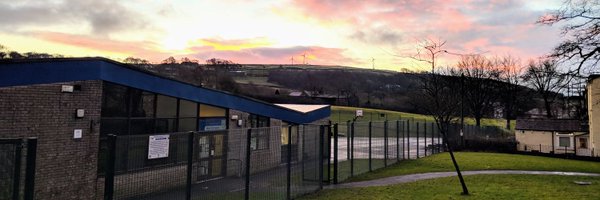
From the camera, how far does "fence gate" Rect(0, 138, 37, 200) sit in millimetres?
4453

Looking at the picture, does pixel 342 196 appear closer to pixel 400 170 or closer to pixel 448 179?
pixel 448 179

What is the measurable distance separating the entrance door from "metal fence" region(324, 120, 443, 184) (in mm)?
5880

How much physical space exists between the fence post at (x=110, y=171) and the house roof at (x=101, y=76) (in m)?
5.79

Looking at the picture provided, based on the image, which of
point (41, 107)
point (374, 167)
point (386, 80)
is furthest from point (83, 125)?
point (386, 80)

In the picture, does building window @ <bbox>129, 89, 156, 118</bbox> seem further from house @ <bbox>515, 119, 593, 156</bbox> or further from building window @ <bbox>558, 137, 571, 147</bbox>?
building window @ <bbox>558, 137, 571, 147</bbox>

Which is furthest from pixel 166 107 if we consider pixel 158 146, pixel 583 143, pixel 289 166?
→ pixel 583 143

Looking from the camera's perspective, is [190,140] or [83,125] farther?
[83,125]

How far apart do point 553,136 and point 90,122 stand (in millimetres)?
40763

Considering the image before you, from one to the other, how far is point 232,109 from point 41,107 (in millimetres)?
8644

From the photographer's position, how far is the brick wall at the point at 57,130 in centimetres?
1033

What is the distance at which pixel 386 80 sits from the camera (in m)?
115

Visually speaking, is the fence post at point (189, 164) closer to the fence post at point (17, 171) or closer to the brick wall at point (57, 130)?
the fence post at point (17, 171)

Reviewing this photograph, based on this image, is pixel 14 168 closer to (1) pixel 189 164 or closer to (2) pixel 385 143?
(1) pixel 189 164

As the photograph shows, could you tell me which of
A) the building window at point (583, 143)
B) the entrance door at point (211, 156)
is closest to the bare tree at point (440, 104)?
the entrance door at point (211, 156)
